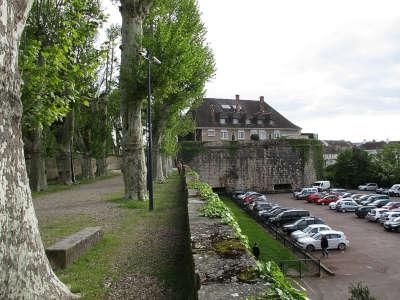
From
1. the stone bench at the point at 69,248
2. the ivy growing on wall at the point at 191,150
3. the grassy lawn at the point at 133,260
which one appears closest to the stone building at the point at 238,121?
the ivy growing on wall at the point at 191,150

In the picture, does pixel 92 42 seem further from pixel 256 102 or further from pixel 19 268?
pixel 256 102

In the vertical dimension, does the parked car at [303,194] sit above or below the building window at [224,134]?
below

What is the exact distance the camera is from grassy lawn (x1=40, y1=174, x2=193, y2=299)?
6.49 m

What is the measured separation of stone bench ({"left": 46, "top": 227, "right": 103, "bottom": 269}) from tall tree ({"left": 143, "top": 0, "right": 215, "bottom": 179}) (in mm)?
9056

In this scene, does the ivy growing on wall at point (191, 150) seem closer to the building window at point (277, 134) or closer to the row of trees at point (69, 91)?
the row of trees at point (69, 91)

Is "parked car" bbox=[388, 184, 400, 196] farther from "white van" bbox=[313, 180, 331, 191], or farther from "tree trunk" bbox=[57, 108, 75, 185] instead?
"tree trunk" bbox=[57, 108, 75, 185]

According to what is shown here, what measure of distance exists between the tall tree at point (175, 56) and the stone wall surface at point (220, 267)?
426 inches

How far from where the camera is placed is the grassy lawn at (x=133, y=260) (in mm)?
6488

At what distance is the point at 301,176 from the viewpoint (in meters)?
52.9

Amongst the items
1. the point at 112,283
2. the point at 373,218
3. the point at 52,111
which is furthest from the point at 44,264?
the point at 373,218

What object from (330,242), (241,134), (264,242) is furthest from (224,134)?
(330,242)

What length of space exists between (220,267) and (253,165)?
46821 millimetres

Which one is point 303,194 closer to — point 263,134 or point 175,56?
point 263,134

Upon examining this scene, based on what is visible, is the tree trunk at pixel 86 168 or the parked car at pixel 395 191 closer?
the tree trunk at pixel 86 168
